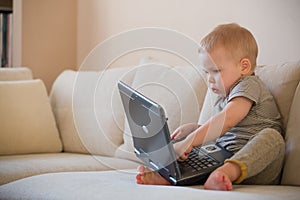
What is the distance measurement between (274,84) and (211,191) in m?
0.50

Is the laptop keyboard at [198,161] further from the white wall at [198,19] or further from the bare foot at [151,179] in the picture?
the white wall at [198,19]

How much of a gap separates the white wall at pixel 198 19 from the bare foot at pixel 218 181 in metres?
0.79

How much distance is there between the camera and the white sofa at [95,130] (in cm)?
150

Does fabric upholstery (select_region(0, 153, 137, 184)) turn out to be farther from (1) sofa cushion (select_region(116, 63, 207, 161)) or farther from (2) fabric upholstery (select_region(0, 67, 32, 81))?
(2) fabric upholstery (select_region(0, 67, 32, 81))

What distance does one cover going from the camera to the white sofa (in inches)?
58.9

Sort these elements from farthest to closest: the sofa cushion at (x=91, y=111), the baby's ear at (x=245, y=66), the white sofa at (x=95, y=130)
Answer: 1. the sofa cushion at (x=91, y=111)
2. the baby's ear at (x=245, y=66)
3. the white sofa at (x=95, y=130)

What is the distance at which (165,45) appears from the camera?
108 inches

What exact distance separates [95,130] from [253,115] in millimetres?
1122

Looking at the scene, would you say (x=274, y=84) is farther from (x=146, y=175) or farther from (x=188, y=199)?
(x=188, y=199)

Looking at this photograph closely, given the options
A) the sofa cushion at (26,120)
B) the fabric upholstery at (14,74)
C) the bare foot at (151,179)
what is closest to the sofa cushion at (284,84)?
the bare foot at (151,179)

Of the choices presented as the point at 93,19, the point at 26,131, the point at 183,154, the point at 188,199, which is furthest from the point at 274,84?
the point at 93,19

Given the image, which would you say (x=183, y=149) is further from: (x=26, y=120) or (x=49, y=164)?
(x=26, y=120)

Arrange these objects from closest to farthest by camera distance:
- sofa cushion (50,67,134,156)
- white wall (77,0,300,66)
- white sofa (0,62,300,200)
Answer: white sofa (0,62,300,200) < white wall (77,0,300,66) < sofa cushion (50,67,134,156)

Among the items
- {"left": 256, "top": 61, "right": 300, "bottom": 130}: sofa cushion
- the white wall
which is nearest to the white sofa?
{"left": 256, "top": 61, "right": 300, "bottom": 130}: sofa cushion
